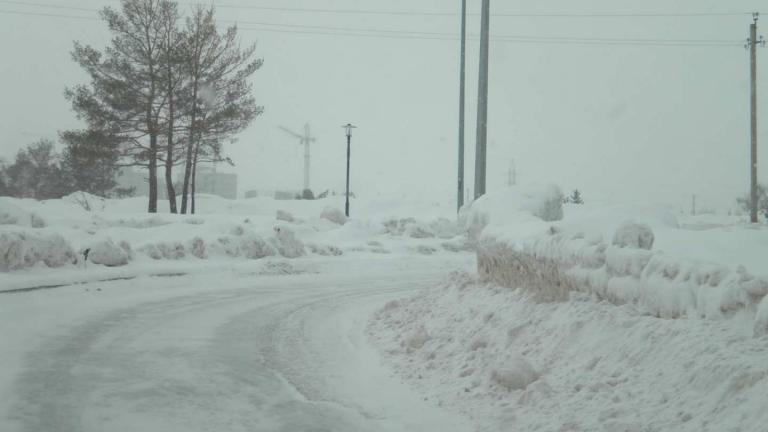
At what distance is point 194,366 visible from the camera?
6.59 metres

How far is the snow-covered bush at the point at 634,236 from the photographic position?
6.41 meters

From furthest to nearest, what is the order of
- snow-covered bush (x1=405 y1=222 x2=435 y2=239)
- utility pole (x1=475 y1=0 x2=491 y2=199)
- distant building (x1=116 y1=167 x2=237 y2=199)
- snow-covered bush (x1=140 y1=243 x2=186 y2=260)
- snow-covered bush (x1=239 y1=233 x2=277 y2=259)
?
distant building (x1=116 y1=167 x2=237 y2=199)
snow-covered bush (x1=405 y1=222 x2=435 y2=239)
snow-covered bush (x1=239 y1=233 x2=277 y2=259)
snow-covered bush (x1=140 y1=243 x2=186 y2=260)
utility pole (x1=475 y1=0 x2=491 y2=199)

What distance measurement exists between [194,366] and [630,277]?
4.21 meters

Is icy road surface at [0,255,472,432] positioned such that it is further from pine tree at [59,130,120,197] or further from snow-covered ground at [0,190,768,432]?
pine tree at [59,130,120,197]

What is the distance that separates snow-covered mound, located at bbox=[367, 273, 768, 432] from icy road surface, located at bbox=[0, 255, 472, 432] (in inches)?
15.3

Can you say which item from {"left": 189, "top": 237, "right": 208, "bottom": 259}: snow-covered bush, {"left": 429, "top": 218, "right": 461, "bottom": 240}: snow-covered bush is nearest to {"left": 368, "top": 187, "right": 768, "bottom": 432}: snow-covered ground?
{"left": 189, "top": 237, "right": 208, "bottom": 259}: snow-covered bush

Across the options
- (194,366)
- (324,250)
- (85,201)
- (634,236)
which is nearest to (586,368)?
(634,236)

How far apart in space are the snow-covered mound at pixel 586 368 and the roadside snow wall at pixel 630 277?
13 centimetres

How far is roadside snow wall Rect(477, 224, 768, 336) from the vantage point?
14.4 feet

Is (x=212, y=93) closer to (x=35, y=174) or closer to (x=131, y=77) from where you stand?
(x=131, y=77)

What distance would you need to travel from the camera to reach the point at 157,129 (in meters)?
30.2

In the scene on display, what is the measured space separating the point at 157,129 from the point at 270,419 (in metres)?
27.6

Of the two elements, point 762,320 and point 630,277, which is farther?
point 630,277

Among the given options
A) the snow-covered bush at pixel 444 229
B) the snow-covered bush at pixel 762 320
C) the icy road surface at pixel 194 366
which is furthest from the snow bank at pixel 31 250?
the snow-covered bush at pixel 444 229
